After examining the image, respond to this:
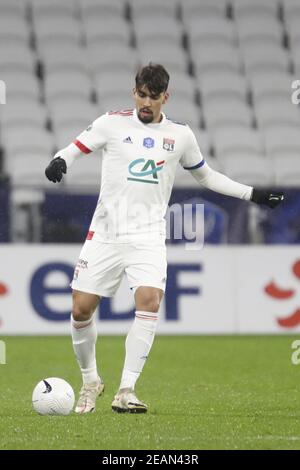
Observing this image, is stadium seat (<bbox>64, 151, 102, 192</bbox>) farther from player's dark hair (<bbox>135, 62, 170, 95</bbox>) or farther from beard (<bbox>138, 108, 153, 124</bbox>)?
player's dark hair (<bbox>135, 62, 170, 95</bbox>)

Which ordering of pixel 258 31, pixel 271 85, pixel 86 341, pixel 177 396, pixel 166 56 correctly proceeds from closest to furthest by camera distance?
pixel 86 341 < pixel 177 396 < pixel 271 85 < pixel 166 56 < pixel 258 31

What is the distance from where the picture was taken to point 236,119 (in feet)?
67.4

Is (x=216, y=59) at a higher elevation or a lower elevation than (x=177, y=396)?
higher

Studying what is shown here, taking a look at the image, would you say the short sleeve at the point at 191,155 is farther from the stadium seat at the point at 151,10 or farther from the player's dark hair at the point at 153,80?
the stadium seat at the point at 151,10

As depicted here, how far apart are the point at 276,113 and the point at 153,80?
42.7 ft

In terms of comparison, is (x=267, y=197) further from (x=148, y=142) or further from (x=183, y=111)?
(x=183, y=111)

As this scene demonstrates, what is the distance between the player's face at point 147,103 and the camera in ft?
26.5

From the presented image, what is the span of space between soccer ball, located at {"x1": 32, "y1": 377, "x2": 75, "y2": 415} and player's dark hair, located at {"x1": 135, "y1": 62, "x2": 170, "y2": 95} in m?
1.97

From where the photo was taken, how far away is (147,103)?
8.11m

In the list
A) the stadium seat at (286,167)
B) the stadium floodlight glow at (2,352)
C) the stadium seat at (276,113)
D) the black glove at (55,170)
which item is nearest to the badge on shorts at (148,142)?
the black glove at (55,170)

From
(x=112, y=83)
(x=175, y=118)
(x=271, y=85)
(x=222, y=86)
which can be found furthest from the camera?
(x=271, y=85)

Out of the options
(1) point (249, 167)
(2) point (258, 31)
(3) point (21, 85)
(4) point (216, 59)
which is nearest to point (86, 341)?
(1) point (249, 167)

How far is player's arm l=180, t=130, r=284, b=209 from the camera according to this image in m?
8.52
